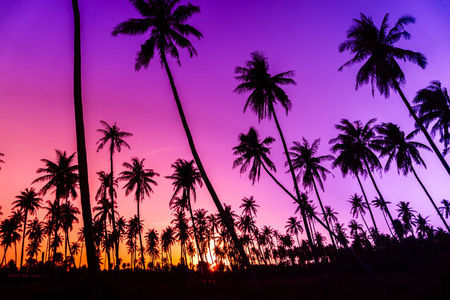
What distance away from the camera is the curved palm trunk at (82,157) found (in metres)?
5.89

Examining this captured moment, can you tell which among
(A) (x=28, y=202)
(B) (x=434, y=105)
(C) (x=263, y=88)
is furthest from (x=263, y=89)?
(A) (x=28, y=202)

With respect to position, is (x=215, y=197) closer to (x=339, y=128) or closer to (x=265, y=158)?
(x=265, y=158)

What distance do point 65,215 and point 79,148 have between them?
39.7 m

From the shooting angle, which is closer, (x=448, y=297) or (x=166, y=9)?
(x=448, y=297)

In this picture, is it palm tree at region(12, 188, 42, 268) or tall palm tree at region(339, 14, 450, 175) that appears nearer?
tall palm tree at region(339, 14, 450, 175)

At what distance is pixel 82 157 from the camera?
670cm

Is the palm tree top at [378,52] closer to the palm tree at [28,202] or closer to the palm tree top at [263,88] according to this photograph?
the palm tree top at [263,88]

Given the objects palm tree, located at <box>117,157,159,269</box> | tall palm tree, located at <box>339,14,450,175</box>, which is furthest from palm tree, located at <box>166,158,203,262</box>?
tall palm tree, located at <box>339,14,450,175</box>

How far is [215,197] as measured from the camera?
13375mm

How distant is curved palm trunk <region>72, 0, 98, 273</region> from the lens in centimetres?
589

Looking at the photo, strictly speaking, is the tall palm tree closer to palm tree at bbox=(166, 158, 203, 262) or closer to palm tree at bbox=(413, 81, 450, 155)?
palm tree at bbox=(413, 81, 450, 155)

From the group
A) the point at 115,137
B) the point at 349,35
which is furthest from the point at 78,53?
the point at 115,137

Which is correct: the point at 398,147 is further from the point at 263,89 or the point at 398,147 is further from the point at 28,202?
the point at 28,202

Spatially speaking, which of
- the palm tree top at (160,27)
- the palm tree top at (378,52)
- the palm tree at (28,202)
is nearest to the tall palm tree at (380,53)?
the palm tree top at (378,52)
